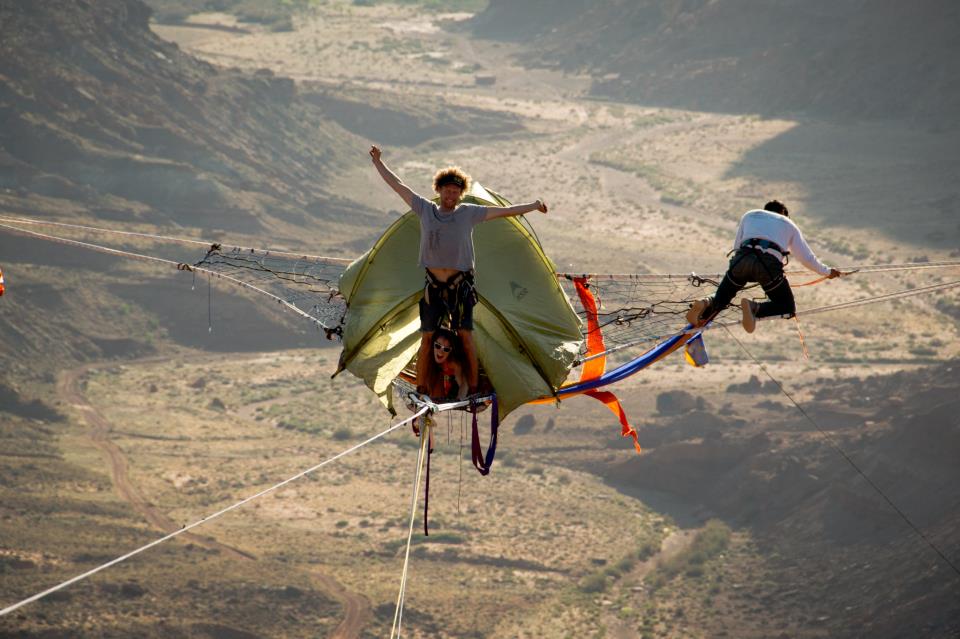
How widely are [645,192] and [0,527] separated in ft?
168

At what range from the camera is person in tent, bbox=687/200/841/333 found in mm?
13188

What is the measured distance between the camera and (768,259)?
43.2 feet

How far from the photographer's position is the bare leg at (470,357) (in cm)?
1188

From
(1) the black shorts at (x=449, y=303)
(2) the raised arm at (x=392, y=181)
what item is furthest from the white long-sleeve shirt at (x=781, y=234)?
(2) the raised arm at (x=392, y=181)

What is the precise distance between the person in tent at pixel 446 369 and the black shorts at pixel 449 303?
4.3 inches

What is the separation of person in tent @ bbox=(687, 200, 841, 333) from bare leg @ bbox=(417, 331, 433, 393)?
3482 millimetres

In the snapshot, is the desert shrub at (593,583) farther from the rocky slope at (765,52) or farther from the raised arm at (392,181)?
the rocky slope at (765,52)

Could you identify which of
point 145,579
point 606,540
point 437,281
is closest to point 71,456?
point 145,579

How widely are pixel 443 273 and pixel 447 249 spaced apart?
279 millimetres

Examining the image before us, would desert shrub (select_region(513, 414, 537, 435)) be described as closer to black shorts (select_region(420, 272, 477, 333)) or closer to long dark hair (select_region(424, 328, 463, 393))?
long dark hair (select_region(424, 328, 463, 393))

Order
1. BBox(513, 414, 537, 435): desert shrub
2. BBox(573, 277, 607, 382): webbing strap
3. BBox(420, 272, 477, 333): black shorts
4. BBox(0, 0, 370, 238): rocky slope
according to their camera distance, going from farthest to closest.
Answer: BBox(0, 0, 370, 238): rocky slope → BBox(513, 414, 537, 435): desert shrub → BBox(573, 277, 607, 382): webbing strap → BBox(420, 272, 477, 333): black shorts

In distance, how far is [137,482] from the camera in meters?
41.0

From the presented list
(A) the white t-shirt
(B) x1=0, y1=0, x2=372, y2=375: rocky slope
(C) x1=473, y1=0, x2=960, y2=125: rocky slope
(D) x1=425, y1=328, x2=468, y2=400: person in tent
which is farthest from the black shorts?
(C) x1=473, y1=0, x2=960, y2=125: rocky slope

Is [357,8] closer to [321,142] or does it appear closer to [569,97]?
[569,97]
